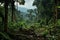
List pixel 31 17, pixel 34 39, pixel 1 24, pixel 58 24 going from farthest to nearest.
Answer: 1. pixel 31 17
2. pixel 58 24
3. pixel 1 24
4. pixel 34 39

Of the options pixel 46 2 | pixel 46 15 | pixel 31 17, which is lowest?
pixel 31 17

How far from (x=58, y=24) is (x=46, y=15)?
1690cm

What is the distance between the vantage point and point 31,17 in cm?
7088

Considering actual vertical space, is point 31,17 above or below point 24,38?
below

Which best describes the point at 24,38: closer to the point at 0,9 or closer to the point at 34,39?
the point at 34,39

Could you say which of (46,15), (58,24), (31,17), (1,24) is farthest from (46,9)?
(31,17)

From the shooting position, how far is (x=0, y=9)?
710 inches

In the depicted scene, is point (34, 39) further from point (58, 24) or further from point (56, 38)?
point (58, 24)

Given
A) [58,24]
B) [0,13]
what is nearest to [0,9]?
[0,13]

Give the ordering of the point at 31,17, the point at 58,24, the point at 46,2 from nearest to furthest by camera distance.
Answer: the point at 58,24, the point at 46,2, the point at 31,17

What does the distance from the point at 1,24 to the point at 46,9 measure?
2379 cm

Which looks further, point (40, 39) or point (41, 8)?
point (41, 8)

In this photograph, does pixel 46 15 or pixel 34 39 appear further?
pixel 46 15

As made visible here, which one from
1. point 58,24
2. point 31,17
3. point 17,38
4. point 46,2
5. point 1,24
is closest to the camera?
point 17,38
